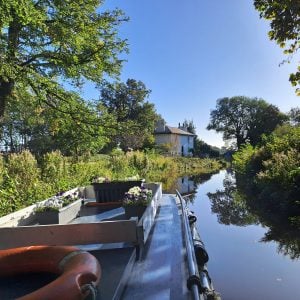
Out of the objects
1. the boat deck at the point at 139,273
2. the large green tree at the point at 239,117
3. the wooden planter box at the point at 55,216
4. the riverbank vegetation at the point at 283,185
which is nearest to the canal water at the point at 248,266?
the riverbank vegetation at the point at 283,185

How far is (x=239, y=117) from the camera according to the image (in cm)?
7444

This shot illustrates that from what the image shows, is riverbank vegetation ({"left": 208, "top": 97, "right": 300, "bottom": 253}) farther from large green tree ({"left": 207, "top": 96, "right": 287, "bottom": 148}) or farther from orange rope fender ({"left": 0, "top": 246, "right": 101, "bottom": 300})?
large green tree ({"left": 207, "top": 96, "right": 287, "bottom": 148})

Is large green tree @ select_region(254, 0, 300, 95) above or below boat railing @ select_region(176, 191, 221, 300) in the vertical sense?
above

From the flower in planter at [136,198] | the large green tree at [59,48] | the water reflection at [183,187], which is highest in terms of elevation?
the large green tree at [59,48]

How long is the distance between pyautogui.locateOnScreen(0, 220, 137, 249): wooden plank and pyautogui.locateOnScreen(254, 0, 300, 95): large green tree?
344cm

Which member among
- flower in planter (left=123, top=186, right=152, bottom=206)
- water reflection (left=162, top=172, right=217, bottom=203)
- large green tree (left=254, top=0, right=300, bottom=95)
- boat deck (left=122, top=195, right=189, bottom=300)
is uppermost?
large green tree (left=254, top=0, right=300, bottom=95)

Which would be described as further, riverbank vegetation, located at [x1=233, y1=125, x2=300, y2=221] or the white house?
the white house

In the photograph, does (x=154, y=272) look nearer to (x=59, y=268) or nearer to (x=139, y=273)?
(x=139, y=273)

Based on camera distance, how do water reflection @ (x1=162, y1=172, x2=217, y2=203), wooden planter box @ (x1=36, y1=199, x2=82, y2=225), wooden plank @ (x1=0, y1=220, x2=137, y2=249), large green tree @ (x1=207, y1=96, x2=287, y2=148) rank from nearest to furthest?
wooden plank @ (x1=0, y1=220, x2=137, y2=249), wooden planter box @ (x1=36, y1=199, x2=82, y2=225), water reflection @ (x1=162, y1=172, x2=217, y2=203), large green tree @ (x1=207, y1=96, x2=287, y2=148)

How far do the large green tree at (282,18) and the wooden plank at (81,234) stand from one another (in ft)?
11.3

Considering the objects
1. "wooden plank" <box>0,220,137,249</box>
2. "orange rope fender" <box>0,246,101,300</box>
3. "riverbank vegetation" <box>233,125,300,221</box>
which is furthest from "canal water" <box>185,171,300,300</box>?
"orange rope fender" <box>0,246,101,300</box>

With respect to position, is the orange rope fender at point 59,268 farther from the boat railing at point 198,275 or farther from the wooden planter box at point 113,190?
the wooden planter box at point 113,190

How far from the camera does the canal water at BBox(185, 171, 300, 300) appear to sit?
6312mm

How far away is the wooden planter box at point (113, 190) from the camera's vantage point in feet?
29.9
